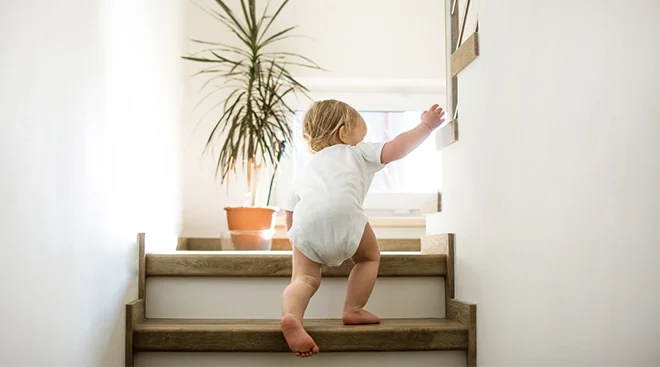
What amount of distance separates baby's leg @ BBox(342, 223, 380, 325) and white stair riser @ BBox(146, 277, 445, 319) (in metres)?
0.11

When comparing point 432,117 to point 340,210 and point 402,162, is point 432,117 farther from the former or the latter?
point 402,162

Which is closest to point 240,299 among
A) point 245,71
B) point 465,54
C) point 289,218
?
point 289,218

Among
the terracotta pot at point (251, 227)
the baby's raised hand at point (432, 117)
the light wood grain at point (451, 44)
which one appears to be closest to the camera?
the baby's raised hand at point (432, 117)

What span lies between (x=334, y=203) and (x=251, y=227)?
3.69 ft

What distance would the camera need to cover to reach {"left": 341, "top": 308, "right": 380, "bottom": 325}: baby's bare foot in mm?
2088

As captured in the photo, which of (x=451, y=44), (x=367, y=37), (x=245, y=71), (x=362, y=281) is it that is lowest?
(x=362, y=281)

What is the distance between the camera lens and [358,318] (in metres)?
2.09

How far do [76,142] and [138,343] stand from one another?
0.67 metres

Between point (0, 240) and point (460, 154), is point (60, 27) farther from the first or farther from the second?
point (460, 154)

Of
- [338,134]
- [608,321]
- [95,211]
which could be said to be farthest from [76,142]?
[608,321]

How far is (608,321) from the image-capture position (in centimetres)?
125

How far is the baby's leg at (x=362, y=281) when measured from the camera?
210 centimetres

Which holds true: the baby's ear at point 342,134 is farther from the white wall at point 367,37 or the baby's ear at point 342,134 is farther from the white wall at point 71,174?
the white wall at point 367,37

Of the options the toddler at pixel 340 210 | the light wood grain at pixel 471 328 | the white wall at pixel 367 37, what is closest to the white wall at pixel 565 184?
the light wood grain at pixel 471 328
